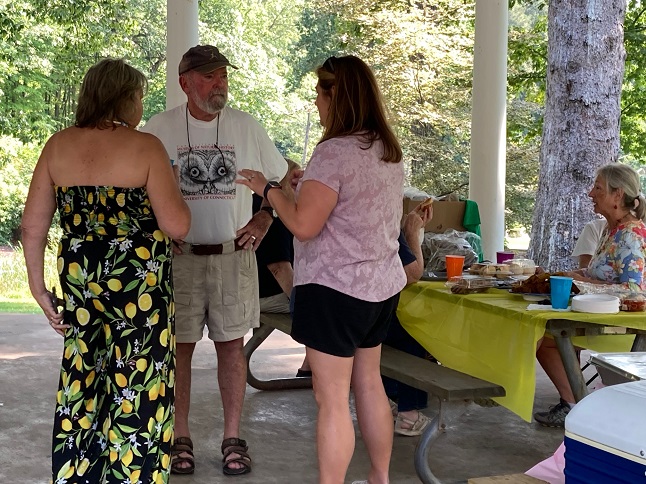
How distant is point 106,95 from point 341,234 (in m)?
0.89

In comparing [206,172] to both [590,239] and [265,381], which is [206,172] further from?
[590,239]

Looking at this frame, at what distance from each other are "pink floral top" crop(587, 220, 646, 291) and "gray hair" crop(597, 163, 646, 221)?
0.07m

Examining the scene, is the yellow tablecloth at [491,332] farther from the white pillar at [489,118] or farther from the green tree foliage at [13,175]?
the green tree foliage at [13,175]

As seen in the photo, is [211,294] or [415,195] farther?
[415,195]

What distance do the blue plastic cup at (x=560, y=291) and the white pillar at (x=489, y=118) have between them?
3631mm

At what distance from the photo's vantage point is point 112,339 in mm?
3031

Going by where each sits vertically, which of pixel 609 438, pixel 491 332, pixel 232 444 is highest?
pixel 609 438

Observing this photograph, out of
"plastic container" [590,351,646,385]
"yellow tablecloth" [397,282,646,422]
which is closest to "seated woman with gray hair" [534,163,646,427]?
"yellow tablecloth" [397,282,646,422]

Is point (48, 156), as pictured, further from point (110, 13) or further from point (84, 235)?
point (110, 13)

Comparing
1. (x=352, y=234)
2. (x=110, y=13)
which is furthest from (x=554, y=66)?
(x=110, y=13)

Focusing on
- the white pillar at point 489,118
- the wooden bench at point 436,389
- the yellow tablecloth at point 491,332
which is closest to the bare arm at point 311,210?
the wooden bench at point 436,389

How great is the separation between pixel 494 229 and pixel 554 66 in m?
1.65

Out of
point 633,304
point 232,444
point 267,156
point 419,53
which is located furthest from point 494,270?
point 419,53

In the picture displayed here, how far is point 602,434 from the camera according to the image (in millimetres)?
1652
